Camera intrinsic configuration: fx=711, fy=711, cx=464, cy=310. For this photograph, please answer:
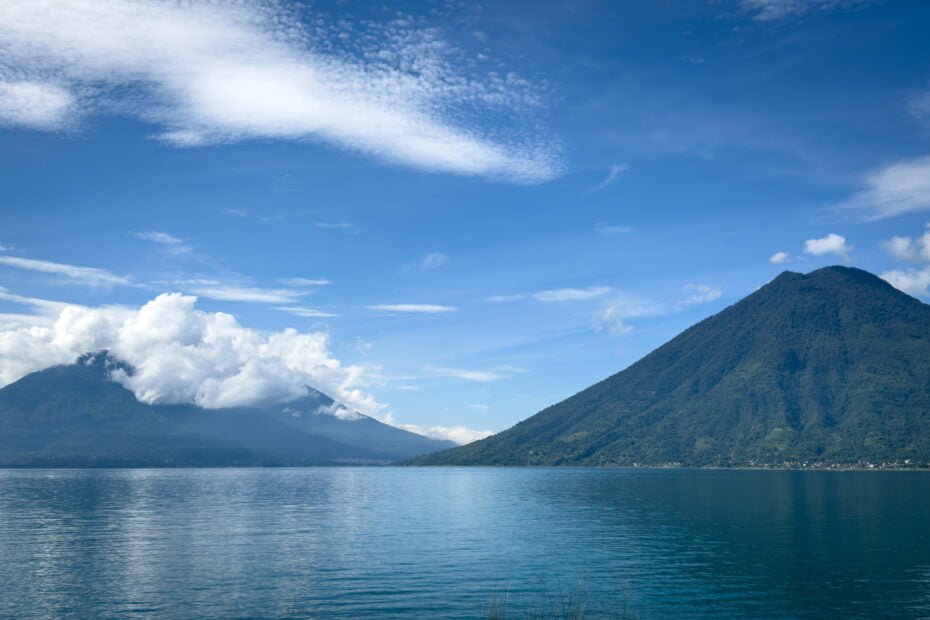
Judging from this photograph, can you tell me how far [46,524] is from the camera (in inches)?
4493

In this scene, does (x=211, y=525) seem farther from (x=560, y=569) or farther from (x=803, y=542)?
(x=803, y=542)

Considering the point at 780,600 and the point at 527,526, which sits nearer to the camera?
the point at 780,600

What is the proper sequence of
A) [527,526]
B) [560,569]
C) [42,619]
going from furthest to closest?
[527,526] < [560,569] < [42,619]

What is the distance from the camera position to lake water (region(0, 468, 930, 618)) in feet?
189

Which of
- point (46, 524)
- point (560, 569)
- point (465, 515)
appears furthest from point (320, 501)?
point (560, 569)

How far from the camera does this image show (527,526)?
11150 cm

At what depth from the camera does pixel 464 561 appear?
7819 centimetres

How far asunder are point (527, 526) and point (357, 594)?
54480 millimetres

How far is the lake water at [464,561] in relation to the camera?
189ft

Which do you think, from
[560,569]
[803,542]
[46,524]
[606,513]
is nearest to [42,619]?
[560,569]

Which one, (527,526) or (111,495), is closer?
(527,526)

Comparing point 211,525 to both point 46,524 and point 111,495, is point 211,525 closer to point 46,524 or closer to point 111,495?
point 46,524

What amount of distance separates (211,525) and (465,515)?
146ft

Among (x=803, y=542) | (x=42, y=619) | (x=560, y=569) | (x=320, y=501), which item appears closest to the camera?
(x=42, y=619)
